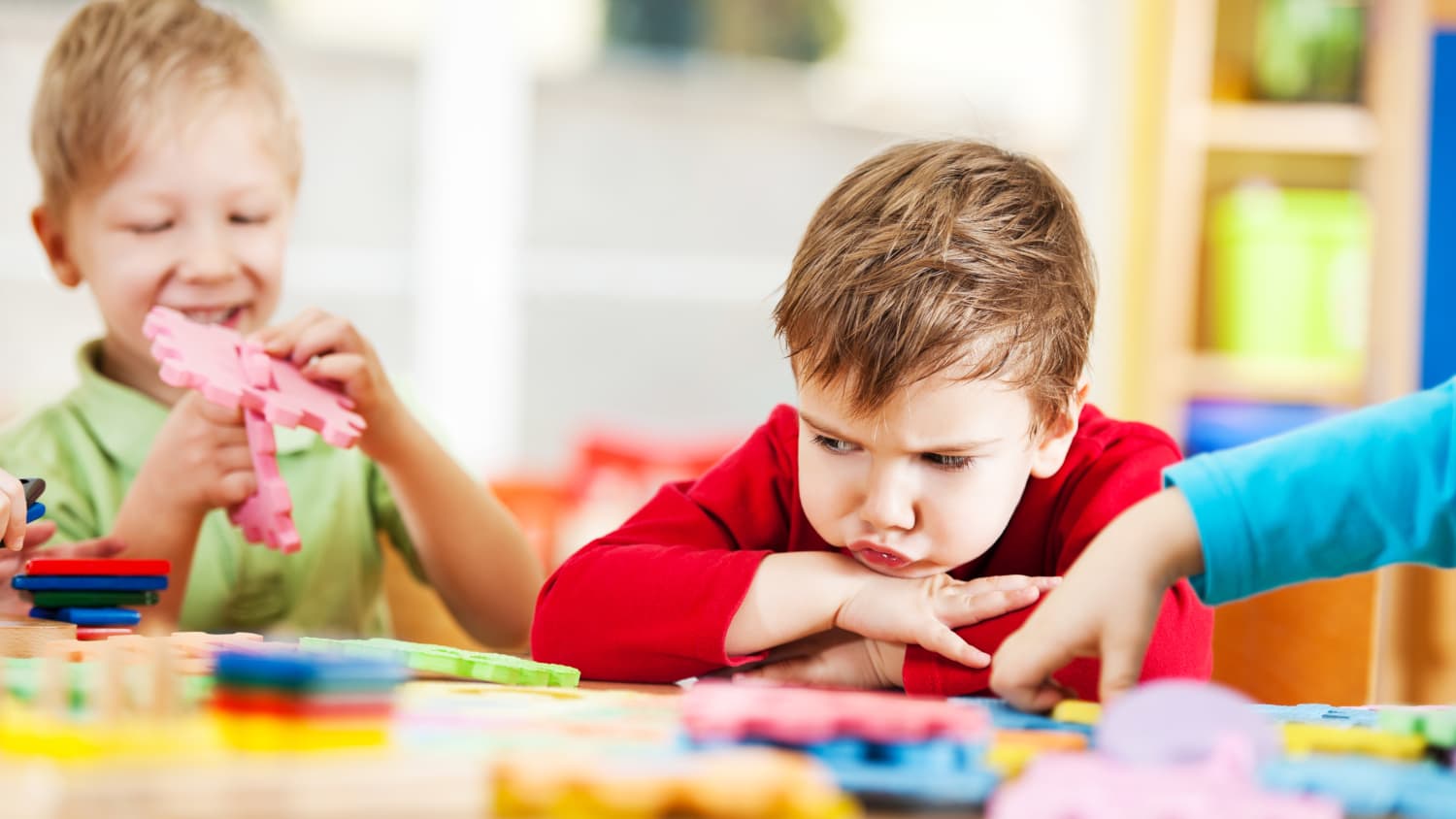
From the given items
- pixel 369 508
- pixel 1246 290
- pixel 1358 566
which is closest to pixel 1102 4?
pixel 1246 290

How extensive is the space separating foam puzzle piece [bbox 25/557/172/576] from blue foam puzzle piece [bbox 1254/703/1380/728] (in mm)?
635

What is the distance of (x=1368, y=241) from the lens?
263cm

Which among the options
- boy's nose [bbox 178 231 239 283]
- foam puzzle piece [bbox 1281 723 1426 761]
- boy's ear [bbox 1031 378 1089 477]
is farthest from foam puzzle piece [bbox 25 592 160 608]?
foam puzzle piece [bbox 1281 723 1426 761]

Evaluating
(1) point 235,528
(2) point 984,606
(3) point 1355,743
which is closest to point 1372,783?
(3) point 1355,743

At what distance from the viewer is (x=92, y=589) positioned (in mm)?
873

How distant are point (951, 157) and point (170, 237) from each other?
2.10 ft

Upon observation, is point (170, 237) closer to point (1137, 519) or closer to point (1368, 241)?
point (1137, 519)

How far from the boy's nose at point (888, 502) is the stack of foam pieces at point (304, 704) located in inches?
14.5

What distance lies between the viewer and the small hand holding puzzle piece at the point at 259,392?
949 mm

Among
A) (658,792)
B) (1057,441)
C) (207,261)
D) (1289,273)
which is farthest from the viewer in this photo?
(1289,273)

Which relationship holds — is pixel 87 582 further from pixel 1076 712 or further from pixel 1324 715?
pixel 1324 715

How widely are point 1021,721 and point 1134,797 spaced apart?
0.19 metres

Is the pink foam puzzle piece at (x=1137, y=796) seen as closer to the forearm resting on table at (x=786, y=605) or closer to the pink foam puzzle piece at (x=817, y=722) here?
the pink foam puzzle piece at (x=817, y=722)

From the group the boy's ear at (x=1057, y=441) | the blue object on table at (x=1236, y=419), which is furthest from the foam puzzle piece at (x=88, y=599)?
the blue object on table at (x=1236, y=419)
